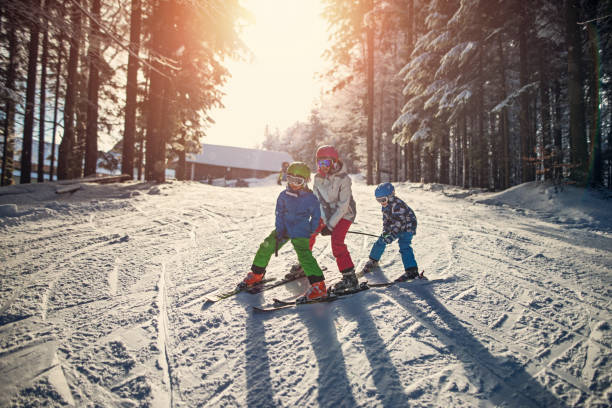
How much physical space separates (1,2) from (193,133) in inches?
527

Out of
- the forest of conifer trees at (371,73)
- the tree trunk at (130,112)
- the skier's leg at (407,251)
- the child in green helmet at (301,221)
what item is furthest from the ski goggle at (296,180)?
the tree trunk at (130,112)

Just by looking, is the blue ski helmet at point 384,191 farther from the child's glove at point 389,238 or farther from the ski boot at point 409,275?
the ski boot at point 409,275

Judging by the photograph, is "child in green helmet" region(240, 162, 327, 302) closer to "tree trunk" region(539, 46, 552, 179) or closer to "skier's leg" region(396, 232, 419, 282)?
"skier's leg" region(396, 232, 419, 282)

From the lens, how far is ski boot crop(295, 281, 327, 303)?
3.15 meters

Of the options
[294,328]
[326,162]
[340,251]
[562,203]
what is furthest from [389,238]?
[562,203]

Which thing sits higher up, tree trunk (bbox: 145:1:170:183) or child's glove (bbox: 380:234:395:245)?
tree trunk (bbox: 145:1:170:183)

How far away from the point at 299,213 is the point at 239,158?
42.5 metres

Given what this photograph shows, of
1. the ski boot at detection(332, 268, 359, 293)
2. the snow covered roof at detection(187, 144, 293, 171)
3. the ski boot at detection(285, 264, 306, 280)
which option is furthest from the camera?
the snow covered roof at detection(187, 144, 293, 171)

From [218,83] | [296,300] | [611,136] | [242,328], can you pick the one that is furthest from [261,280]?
[611,136]

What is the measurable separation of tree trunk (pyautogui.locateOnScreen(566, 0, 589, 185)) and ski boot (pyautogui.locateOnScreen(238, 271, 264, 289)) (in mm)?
10660

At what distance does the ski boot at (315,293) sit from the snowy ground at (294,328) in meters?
0.14

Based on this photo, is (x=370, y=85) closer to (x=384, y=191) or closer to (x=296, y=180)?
(x=384, y=191)

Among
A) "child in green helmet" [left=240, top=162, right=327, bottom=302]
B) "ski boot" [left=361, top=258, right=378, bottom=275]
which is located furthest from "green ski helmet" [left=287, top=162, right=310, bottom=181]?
"ski boot" [left=361, top=258, right=378, bottom=275]

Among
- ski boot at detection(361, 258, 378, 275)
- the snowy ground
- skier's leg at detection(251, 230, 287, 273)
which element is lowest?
the snowy ground
